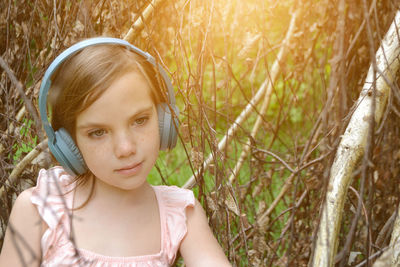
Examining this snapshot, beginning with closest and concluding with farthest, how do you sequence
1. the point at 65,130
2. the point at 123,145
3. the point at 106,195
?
the point at 123,145 < the point at 65,130 < the point at 106,195

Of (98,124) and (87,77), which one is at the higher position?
(87,77)

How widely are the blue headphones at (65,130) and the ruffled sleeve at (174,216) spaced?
0.20 meters

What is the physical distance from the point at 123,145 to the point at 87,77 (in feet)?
0.69

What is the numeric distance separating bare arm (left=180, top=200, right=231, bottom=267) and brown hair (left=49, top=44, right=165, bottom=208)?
0.40 m

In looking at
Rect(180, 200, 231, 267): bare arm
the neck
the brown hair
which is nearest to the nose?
the brown hair

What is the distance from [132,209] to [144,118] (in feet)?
1.00

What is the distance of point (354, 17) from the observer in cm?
201

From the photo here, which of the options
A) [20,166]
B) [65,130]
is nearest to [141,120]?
[65,130]

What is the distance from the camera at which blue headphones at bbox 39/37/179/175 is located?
1380 millimetres

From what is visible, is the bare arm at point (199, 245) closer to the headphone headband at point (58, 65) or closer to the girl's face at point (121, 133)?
the girl's face at point (121, 133)

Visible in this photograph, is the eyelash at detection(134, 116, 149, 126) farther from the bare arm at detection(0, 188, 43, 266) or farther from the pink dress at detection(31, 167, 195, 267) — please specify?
the bare arm at detection(0, 188, 43, 266)

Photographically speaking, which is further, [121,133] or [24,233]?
[24,233]

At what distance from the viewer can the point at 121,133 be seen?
1.33 meters

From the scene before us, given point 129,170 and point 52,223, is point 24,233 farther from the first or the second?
point 129,170
